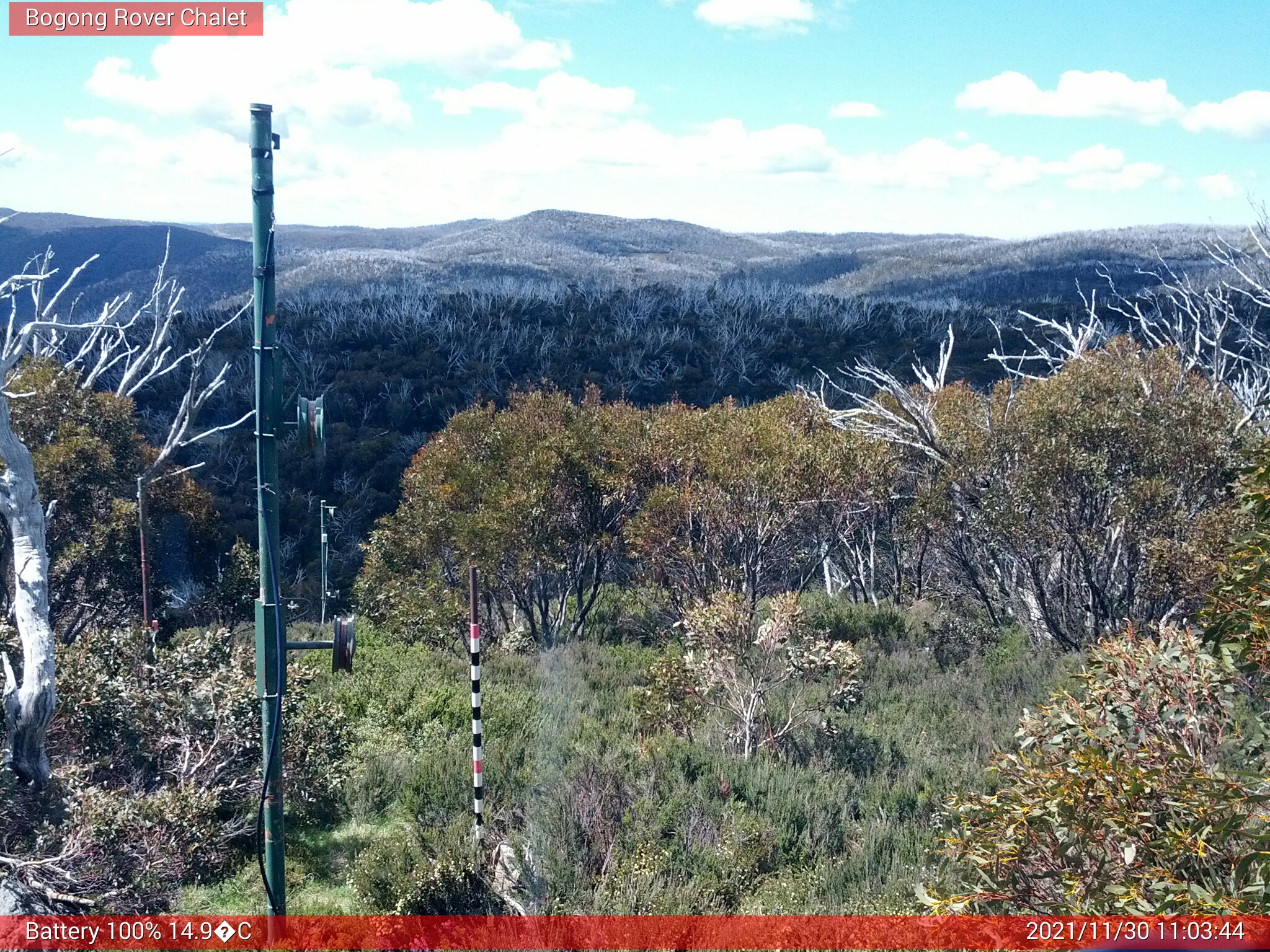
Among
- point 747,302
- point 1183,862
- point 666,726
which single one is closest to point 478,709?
point 666,726

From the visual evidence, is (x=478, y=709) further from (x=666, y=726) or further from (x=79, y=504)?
(x=79, y=504)

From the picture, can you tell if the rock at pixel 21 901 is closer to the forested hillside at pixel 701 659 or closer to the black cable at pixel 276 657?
the forested hillside at pixel 701 659

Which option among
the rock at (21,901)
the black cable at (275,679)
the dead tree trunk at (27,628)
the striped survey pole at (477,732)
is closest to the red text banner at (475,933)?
the rock at (21,901)

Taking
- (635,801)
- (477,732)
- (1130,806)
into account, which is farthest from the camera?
(635,801)

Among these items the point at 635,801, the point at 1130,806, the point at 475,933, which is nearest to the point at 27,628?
the point at 475,933

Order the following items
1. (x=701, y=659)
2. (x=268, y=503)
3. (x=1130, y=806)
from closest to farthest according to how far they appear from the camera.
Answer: (x=1130, y=806), (x=268, y=503), (x=701, y=659)

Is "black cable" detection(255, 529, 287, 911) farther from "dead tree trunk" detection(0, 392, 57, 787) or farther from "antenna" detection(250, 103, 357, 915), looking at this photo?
"dead tree trunk" detection(0, 392, 57, 787)

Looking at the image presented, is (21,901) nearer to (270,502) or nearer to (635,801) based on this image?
(270,502)
